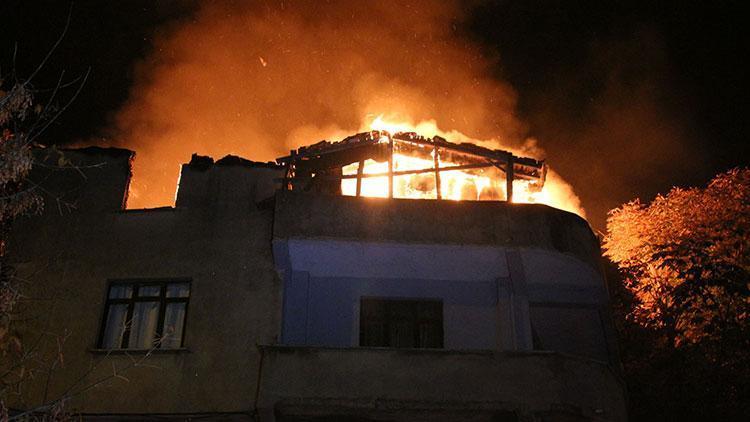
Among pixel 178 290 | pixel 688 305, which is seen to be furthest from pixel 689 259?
pixel 178 290

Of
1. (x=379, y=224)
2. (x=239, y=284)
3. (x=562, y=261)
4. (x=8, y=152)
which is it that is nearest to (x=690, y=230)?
(x=562, y=261)

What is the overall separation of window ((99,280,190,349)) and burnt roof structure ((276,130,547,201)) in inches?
148

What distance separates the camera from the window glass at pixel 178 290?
53.2ft

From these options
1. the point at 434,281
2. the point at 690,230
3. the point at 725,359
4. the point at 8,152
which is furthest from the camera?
the point at 690,230

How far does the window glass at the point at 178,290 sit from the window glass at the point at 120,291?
92 centimetres

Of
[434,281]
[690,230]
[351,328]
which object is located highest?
[690,230]

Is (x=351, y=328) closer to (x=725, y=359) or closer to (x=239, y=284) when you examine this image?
(x=239, y=284)

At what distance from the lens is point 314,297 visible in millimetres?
16219

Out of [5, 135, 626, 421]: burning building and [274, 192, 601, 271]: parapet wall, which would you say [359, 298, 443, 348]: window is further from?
[274, 192, 601, 271]: parapet wall

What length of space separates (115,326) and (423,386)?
7.14m

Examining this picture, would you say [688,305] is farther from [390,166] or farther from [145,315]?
[145,315]

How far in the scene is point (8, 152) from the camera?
9180mm

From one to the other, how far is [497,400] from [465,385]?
2.20 feet

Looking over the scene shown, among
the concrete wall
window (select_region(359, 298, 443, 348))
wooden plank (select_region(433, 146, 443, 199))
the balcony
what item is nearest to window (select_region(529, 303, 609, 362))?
window (select_region(359, 298, 443, 348))
